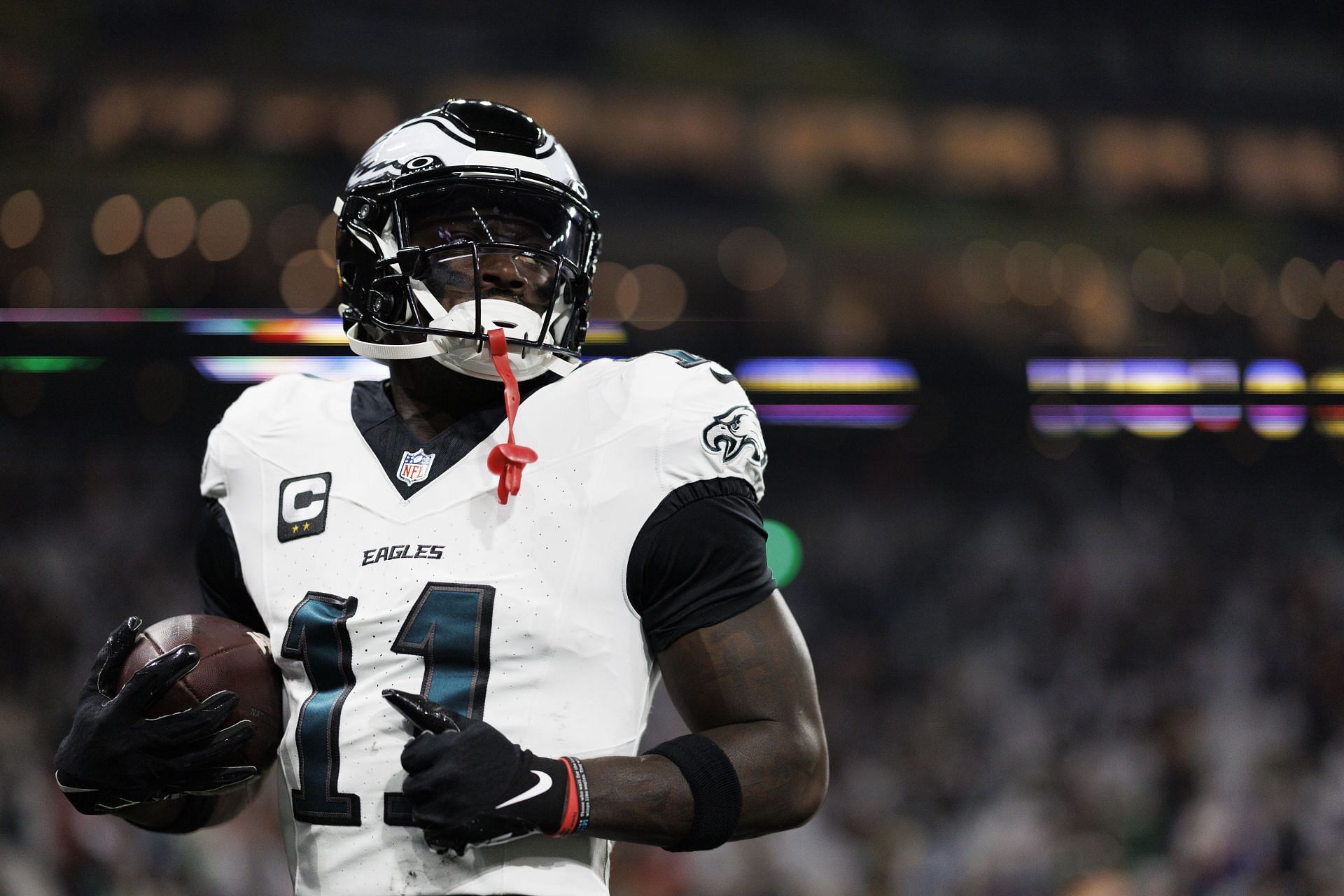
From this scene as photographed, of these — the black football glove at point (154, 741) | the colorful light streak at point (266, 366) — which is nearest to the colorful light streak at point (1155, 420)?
the colorful light streak at point (266, 366)

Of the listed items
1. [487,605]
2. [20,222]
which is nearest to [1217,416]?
[487,605]

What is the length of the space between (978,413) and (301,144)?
11.7 ft

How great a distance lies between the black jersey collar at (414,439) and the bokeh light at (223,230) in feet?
14.8

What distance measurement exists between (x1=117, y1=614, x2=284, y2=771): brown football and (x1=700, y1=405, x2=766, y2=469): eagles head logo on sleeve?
23.9 inches

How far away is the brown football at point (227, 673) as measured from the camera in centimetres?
147

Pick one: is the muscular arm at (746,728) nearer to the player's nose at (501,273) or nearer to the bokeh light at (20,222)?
the player's nose at (501,273)

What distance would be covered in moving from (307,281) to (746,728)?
499 centimetres

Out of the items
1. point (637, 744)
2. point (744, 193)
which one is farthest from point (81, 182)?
point (637, 744)

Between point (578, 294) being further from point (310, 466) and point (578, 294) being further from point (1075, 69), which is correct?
point (1075, 69)

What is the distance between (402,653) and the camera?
4.73 ft

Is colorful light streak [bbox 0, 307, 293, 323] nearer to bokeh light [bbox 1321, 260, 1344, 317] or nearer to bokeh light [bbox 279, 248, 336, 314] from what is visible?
bokeh light [bbox 279, 248, 336, 314]

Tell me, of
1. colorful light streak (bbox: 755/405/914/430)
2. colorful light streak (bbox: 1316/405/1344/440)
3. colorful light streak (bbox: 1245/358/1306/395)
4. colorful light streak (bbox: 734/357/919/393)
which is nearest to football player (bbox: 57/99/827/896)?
colorful light streak (bbox: 734/357/919/393)

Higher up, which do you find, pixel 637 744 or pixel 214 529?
pixel 214 529

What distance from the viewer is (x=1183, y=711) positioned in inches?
211
